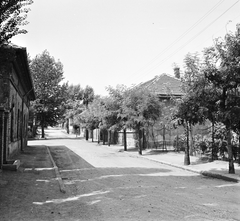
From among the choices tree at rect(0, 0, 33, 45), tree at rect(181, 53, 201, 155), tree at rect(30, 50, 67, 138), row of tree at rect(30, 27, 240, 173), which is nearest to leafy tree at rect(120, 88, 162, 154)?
row of tree at rect(30, 27, 240, 173)

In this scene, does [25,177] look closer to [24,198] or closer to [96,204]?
[24,198]

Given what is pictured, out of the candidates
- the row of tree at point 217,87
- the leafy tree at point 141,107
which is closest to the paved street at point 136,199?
the row of tree at point 217,87

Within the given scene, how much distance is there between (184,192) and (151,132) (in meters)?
17.7

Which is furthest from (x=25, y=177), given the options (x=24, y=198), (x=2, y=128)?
(x=24, y=198)

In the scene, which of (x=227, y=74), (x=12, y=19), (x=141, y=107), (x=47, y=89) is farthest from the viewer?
(x=47, y=89)

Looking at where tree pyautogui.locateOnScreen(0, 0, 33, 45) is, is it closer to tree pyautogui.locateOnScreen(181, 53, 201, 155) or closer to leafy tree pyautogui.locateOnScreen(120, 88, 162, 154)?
tree pyautogui.locateOnScreen(181, 53, 201, 155)

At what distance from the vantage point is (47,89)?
51.8 m

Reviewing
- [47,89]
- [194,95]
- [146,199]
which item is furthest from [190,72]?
[47,89]

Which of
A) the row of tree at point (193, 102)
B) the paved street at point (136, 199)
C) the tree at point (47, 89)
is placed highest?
the tree at point (47, 89)

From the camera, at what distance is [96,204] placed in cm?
691

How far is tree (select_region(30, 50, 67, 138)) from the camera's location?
167ft

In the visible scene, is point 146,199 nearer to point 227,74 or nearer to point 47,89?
point 227,74

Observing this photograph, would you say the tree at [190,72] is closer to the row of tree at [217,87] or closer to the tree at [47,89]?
the row of tree at [217,87]

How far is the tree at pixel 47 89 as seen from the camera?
5103cm
